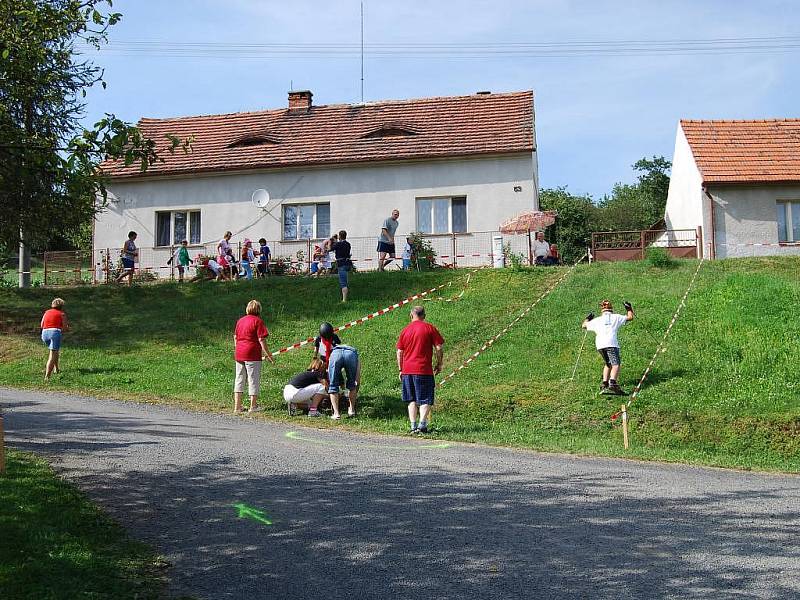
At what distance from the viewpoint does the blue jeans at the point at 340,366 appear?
14.5 metres

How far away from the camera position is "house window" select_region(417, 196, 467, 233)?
31.3 metres

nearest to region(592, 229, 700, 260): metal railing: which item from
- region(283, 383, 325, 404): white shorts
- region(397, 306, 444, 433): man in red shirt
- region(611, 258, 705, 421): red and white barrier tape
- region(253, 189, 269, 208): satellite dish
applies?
region(611, 258, 705, 421): red and white barrier tape

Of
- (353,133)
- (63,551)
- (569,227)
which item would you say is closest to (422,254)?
(353,133)

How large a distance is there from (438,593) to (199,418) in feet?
30.1

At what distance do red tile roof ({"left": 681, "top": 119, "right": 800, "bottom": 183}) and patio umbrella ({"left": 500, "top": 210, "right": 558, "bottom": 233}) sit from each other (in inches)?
208

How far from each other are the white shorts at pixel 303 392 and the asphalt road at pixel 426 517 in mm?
2429

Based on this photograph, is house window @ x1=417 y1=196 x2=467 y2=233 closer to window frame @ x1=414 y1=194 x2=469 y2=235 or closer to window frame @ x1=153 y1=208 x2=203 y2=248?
window frame @ x1=414 y1=194 x2=469 y2=235

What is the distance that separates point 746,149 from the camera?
30.7 meters

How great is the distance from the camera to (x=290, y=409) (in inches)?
595

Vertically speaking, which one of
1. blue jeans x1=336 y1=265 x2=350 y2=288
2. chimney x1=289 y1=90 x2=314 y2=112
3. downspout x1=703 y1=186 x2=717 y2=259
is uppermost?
chimney x1=289 y1=90 x2=314 y2=112

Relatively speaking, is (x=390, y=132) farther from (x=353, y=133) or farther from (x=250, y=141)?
(x=250, y=141)

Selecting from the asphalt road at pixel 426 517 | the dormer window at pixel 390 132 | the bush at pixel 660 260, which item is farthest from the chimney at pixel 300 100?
the asphalt road at pixel 426 517

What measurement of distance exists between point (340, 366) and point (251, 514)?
656cm

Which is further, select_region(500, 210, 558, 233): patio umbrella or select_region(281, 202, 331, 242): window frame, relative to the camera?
select_region(281, 202, 331, 242): window frame
